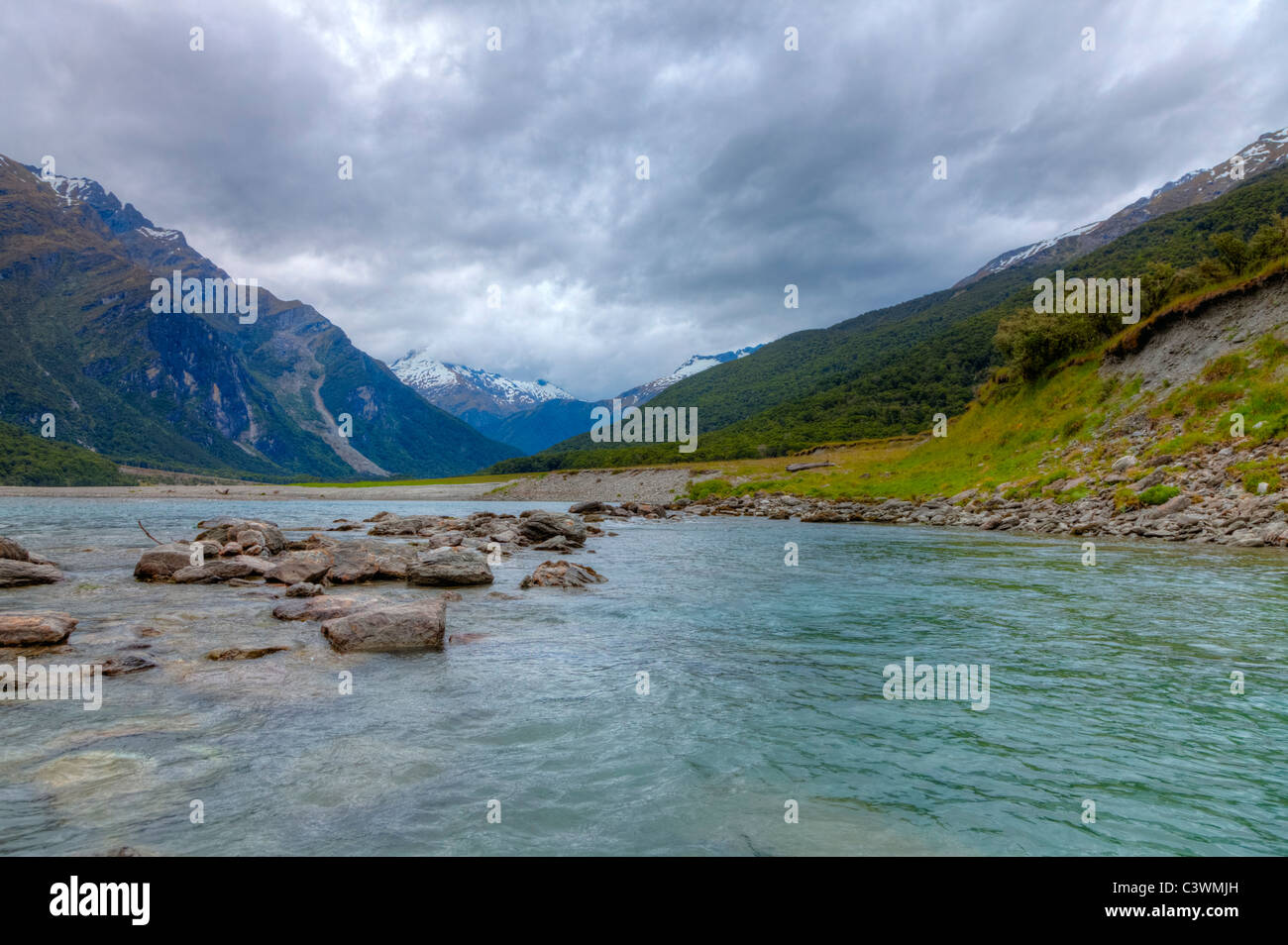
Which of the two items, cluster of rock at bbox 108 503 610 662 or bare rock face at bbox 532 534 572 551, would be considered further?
bare rock face at bbox 532 534 572 551

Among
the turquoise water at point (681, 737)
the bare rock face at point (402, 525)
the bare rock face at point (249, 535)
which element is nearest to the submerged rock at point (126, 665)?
the turquoise water at point (681, 737)

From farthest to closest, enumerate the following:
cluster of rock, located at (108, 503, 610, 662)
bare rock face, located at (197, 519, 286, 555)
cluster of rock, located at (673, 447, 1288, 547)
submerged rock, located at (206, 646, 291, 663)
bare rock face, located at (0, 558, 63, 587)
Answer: bare rock face, located at (197, 519, 286, 555)
cluster of rock, located at (673, 447, 1288, 547)
bare rock face, located at (0, 558, 63, 587)
cluster of rock, located at (108, 503, 610, 662)
submerged rock, located at (206, 646, 291, 663)

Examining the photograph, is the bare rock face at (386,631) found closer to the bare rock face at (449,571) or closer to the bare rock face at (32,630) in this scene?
the bare rock face at (32,630)

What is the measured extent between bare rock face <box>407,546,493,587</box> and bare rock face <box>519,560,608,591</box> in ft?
5.11

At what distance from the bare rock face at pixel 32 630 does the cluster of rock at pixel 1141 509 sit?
3740 centimetres

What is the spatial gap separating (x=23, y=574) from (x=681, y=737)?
21.7 meters

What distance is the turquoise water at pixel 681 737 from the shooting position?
228 inches

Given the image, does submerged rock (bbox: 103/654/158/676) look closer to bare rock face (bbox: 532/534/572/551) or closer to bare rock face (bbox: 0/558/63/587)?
bare rock face (bbox: 0/558/63/587)

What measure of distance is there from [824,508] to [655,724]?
52.3 metres

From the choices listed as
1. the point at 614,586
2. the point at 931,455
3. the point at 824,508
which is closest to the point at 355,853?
the point at 614,586

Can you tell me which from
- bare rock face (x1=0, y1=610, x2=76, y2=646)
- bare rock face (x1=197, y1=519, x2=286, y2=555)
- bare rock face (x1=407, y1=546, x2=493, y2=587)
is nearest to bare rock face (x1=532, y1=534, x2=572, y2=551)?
bare rock face (x1=407, y1=546, x2=493, y2=587)

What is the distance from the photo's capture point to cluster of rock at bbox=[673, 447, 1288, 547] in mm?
25266

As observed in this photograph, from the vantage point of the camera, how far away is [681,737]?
8.32m
